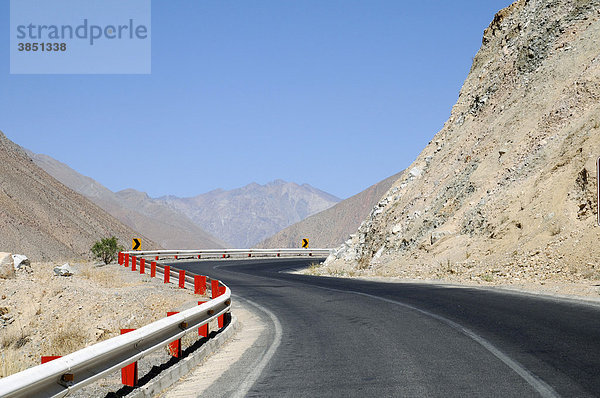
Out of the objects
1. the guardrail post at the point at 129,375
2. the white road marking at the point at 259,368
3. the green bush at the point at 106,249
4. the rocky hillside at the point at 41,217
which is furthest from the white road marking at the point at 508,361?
the rocky hillside at the point at 41,217

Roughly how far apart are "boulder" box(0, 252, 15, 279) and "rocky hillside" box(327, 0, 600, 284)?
17.8 m

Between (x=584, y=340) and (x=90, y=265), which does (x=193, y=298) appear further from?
(x=90, y=265)

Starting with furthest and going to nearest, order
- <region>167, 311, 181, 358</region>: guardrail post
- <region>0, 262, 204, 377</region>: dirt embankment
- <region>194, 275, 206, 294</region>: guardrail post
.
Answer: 1. <region>194, 275, 206, 294</region>: guardrail post
2. <region>0, 262, 204, 377</region>: dirt embankment
3. <region>167, 311, 181, 358</region>: guardrail post

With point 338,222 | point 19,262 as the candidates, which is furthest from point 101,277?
point 338,222

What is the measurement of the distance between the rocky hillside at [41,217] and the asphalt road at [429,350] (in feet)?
198

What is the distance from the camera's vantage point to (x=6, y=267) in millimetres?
27969

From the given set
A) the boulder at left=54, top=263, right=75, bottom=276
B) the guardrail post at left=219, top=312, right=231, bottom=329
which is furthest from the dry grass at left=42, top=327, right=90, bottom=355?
the boulder at left=54, top=263, right=75, bottom=276

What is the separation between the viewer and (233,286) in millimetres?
26047

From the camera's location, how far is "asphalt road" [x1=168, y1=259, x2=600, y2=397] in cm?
705

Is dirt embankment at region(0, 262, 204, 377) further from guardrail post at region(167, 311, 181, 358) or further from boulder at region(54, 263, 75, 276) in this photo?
guardrail post at region(167, 311, 181, 358)

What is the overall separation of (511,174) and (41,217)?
212 ft

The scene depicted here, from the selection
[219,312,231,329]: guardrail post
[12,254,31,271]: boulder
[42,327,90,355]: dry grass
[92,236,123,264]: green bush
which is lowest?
[42,327,90,355]: dry grass

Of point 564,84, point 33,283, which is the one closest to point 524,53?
point 564,84

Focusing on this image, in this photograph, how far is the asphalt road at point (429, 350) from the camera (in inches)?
278
